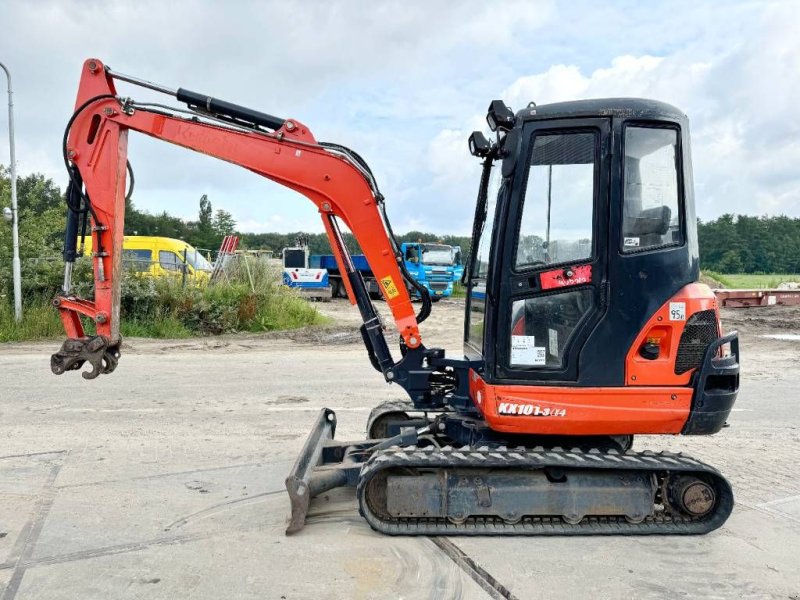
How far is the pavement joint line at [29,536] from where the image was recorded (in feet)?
11.4

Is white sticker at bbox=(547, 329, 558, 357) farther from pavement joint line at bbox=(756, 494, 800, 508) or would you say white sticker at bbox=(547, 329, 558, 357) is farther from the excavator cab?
pavement joint line at bbox=(756, 494, 800, 508)

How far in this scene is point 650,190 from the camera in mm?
4402

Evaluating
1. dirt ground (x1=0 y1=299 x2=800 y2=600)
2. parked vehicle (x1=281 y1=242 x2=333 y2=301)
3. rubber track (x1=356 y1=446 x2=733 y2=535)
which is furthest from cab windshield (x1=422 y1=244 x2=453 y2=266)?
rubber track (x1=356 y1=446 x2=733 y2=535)

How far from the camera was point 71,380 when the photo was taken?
903cm

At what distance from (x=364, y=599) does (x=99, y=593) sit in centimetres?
132

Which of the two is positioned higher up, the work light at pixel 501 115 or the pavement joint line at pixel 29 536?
the work light at pixel 501 115

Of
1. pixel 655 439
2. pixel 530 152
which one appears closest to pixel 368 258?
pixel 530 152

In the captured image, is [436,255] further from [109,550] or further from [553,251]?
[109,550]

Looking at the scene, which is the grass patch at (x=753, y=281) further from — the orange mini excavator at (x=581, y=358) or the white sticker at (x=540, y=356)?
the white sticker at (x=540, y=356)

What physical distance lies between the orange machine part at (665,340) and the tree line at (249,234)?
47.3ft

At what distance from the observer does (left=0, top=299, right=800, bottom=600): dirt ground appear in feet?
11.6

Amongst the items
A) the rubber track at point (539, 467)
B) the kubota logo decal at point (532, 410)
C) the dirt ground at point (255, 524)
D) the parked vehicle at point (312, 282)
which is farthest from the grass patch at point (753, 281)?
the kubota logo decal at point (532, 410)

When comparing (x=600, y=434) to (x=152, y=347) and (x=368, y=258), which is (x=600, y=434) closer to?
(x=368, y=258)

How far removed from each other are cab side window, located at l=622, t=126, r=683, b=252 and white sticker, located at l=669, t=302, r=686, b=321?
0.39 metres
